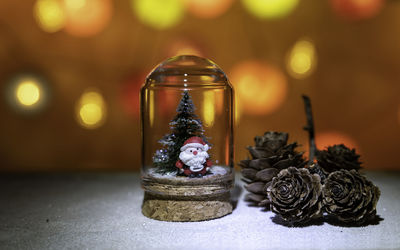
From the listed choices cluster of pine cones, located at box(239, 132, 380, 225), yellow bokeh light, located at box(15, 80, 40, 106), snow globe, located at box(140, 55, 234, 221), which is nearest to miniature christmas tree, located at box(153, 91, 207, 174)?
snow globe, located at box(140, 55, 234, 221)

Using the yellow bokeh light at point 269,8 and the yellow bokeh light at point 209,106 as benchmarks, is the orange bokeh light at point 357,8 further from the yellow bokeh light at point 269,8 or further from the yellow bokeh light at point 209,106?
the yellow bokeh light at point 209,106

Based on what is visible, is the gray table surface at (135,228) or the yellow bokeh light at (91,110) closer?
the gray table surface at (135,228)

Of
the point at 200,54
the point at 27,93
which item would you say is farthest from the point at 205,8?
the point at 27,93

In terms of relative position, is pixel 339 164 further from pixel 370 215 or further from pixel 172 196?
pixel 172 196

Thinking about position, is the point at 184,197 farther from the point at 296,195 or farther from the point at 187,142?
the point at 296,195

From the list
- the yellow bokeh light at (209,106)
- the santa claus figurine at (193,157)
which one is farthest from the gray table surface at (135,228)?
the yellow bokeh light at (209,106)

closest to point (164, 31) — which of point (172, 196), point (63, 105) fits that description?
point (63, 105)
